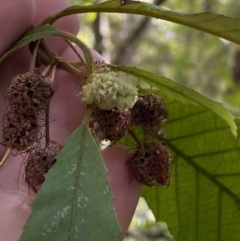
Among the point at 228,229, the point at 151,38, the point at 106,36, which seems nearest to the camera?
the point at 228,229

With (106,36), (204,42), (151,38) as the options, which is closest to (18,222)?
(106,36)

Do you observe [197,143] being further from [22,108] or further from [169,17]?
[22,108]

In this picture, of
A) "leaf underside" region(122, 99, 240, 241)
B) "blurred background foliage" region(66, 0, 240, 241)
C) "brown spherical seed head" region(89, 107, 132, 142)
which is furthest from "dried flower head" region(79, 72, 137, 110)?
"blurred background foliage" region(66, 0, 240, 241)

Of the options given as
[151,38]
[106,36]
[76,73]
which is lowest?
[76,73]

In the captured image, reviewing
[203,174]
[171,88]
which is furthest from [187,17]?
[203,174]

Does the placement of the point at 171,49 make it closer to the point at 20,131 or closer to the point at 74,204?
the point at 20,131

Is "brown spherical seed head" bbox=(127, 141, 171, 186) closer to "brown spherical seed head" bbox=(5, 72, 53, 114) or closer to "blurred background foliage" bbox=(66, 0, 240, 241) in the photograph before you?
"brown spherical seed head" bbox=(5, 72, 53, 114)

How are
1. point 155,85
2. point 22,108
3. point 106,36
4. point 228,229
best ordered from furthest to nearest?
point 106,36 < point 228,229 < point 155,85 < point 22,108
